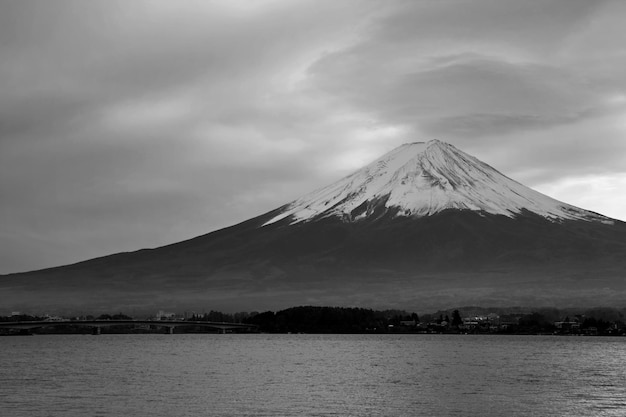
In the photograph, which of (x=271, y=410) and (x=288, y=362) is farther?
(x=288, y=362)

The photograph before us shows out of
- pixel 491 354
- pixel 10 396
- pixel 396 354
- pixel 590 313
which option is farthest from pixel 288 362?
pixel 590 313

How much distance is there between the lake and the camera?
5275cm

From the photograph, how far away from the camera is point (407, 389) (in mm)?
64312

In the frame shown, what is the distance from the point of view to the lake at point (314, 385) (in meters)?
52.8

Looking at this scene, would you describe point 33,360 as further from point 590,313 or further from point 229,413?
point 590,313

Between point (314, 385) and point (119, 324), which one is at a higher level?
point (119, 324)

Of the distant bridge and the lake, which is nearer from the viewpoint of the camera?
the lake

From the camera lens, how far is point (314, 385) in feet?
219

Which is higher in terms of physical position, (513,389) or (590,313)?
(590,313)

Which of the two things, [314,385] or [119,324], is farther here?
[119,324]

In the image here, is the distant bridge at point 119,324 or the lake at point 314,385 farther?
the distant bridge at point 119,324

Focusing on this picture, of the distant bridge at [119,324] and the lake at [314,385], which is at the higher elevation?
the distant bridge at [119,324]

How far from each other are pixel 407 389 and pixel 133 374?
21926mm

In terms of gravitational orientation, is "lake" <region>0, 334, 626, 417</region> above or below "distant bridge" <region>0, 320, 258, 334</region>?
below
